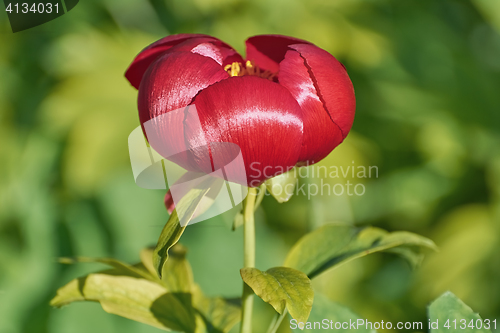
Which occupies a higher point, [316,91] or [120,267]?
[316,91]

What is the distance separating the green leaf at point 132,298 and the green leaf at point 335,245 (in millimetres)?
112

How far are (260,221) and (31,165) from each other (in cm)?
49

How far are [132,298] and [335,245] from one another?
0.63ft

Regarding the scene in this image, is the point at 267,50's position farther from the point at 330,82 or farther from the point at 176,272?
the point at 176,272

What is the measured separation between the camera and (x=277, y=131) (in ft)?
0.89

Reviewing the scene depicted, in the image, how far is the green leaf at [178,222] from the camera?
26 centimetres

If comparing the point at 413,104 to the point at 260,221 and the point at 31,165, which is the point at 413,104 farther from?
the point at 31,165

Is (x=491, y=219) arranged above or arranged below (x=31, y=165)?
below

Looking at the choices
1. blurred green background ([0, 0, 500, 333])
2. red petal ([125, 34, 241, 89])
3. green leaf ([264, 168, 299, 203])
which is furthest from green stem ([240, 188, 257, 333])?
blurred green background ([0, 0, 500, 333])

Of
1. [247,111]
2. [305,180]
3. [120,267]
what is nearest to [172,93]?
[247,111]

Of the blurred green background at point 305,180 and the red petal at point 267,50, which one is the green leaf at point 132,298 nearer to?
the red petal at point 267,50

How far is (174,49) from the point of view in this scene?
306mm

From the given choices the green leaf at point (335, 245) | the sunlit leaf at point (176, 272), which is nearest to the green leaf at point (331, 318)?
the green leaf at point (335, 245)

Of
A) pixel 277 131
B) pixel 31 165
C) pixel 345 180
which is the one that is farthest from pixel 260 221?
pixel 277 131
